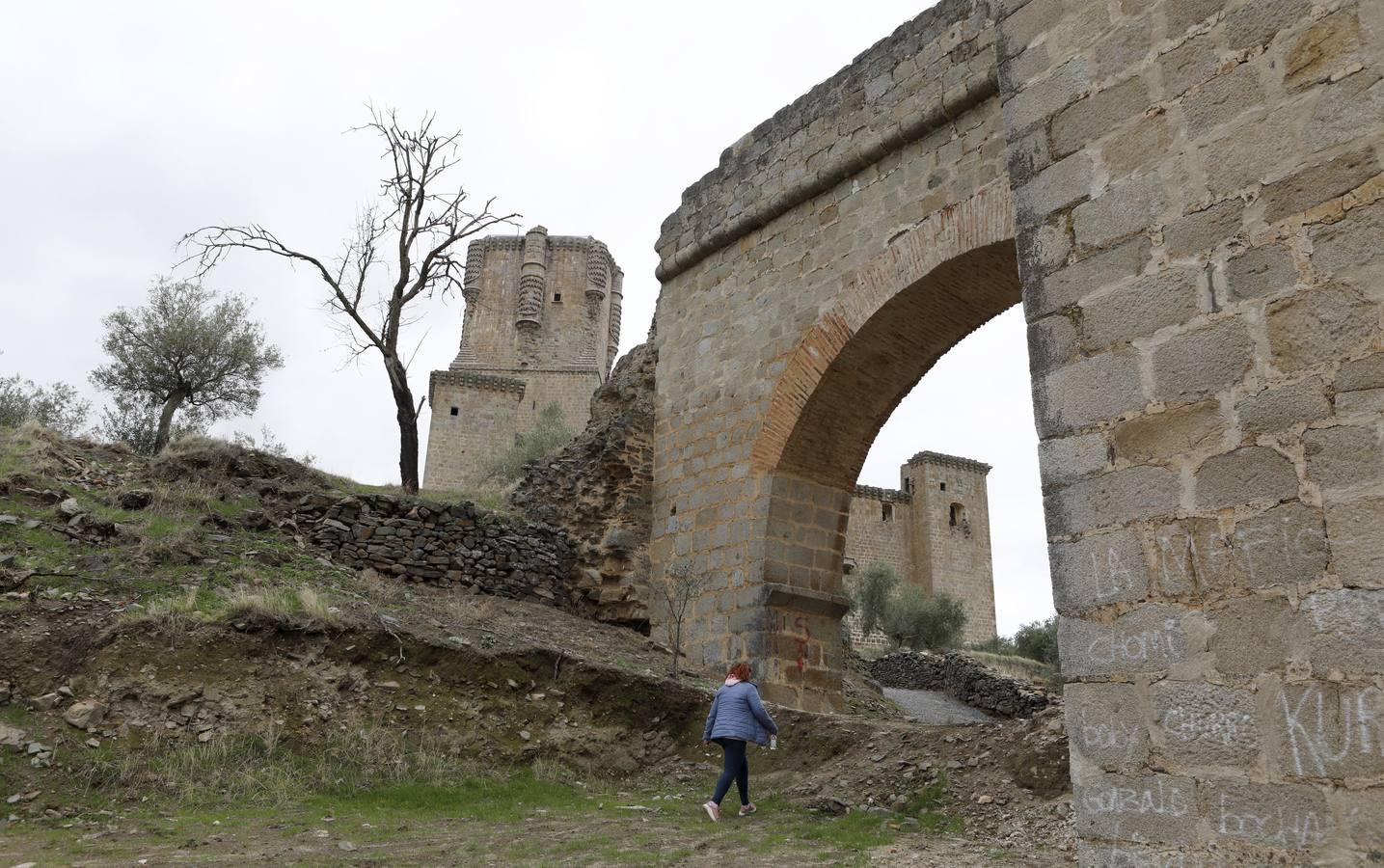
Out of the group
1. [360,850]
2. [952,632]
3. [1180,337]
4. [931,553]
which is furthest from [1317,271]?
[931,553]

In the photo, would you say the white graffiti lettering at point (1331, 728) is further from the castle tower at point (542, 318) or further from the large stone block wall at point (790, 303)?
the castle tower at point (542, 318)

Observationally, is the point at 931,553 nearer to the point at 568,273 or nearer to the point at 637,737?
the point at 568,273

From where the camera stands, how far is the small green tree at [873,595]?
101 feet

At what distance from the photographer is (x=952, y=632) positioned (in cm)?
2997

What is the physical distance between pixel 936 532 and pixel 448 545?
27.4 metres

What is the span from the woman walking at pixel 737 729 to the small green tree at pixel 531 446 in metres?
18.0

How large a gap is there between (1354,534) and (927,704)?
14.3 meters

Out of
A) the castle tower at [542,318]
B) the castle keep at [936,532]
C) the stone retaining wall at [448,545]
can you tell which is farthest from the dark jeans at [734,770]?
the castle tower at [542,318]

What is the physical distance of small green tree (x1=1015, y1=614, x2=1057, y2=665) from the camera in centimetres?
2575

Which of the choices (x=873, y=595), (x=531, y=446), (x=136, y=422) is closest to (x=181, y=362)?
(x=136, y=422)

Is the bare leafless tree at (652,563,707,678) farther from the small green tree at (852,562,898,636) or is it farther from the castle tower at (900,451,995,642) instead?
the castle tower at (900,451,995,642)

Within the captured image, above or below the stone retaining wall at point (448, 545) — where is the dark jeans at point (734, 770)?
below

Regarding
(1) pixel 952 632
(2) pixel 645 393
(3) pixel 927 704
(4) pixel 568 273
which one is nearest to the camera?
(2) pixel 645 393

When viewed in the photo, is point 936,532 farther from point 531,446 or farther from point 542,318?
point 542,318
